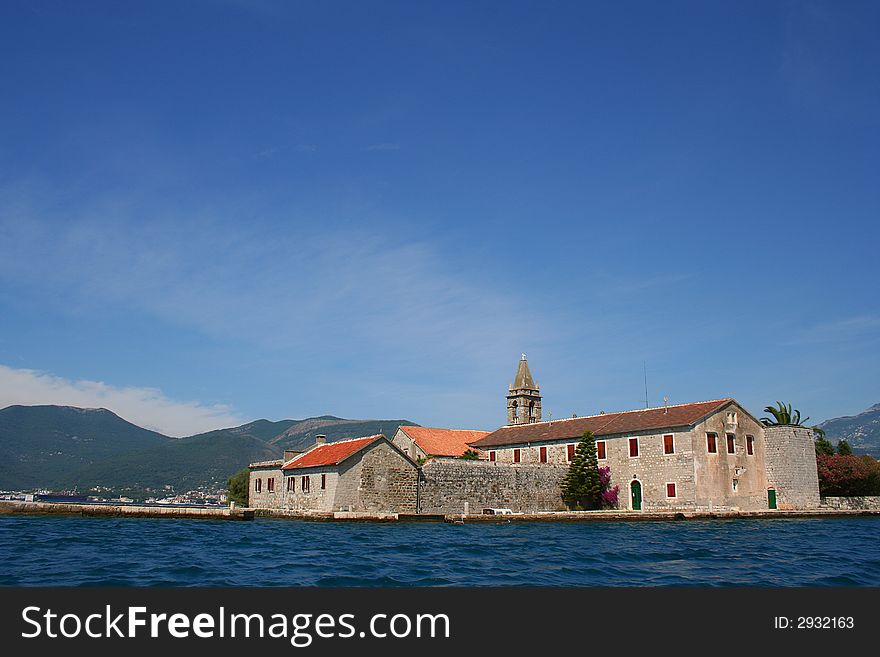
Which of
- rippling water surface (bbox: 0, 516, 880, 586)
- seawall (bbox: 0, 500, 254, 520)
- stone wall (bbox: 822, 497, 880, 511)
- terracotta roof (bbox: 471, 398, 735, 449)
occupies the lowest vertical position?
stone wall (bbox: 822, 497, 880, 511)

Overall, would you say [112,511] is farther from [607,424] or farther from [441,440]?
[607,424]

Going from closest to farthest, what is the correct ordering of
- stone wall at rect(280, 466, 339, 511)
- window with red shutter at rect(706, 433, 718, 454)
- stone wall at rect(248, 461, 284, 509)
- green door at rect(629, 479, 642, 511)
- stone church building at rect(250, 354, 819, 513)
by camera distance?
1. stone wall at rect(280, 466, 339, 511)
2. stone church building at rect(250, 354, 819, 513)
3. window with red shutter at rect(706, 433, 718, 454)
4. green door at rect(629, 479, 642, 511)
5. stone wall at rect(248, 461, 284, 509)

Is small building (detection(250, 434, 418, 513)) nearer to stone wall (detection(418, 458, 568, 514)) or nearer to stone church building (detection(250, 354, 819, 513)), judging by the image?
stone church building (detection(250, 354, 819, 513))

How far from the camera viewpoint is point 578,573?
15180mm

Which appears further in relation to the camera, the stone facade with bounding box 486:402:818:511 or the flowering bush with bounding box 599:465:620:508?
the flowering bush with bounding box 599:465:620:508

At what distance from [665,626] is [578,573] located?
8036 millimetres

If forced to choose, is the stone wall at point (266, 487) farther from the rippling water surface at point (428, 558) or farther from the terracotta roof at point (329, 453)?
the rippling water surface at point (428, 558)

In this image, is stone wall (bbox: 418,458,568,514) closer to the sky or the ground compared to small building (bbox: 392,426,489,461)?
closer to the ground

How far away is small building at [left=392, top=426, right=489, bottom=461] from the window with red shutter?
18.2m

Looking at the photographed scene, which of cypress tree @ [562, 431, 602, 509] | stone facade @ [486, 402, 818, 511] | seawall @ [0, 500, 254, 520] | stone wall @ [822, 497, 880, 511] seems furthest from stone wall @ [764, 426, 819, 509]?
seawall @ [0, 500, 254, 520]

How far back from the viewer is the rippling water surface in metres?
14.0

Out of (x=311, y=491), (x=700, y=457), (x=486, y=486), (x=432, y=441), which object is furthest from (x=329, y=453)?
(x=700, y=457)

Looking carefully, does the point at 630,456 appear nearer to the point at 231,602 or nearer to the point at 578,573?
the point at 578,573

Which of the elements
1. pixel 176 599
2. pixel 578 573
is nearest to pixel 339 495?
pixel 578 573
